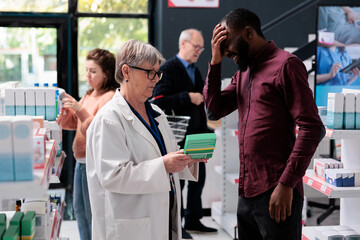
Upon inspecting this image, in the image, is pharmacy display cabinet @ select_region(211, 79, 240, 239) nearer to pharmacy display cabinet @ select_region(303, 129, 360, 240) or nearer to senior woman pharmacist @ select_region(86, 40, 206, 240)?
pharmacy display cabinet @ select_region(303, 129, 360, 240)

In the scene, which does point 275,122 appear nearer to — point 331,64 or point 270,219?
point 270,219

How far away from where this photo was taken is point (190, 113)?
203 inches

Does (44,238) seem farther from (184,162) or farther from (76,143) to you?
(76,143)

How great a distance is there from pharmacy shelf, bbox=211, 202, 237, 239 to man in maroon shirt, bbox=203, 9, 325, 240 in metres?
2.45

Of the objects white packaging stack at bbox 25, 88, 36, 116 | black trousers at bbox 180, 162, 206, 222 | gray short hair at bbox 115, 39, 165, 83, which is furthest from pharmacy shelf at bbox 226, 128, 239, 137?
gray short hair at bbox 115, 39, 165, 83

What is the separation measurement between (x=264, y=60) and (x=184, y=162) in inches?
28.8

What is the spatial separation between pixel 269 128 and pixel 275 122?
4 centimetres

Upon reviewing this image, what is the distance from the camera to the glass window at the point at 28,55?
734 cm

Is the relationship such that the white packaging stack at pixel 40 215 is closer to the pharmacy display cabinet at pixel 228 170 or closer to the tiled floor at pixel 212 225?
the tiled floor at pixel 212 225

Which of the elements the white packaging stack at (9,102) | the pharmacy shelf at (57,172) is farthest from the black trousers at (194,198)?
the white packaging stack at (9,102)

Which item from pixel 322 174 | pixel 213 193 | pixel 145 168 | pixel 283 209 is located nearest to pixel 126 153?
pixel 145 168

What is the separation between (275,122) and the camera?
8.65 ft

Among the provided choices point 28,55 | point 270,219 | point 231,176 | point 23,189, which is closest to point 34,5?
point 28,55

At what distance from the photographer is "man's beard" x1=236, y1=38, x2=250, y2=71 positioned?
2705mm
